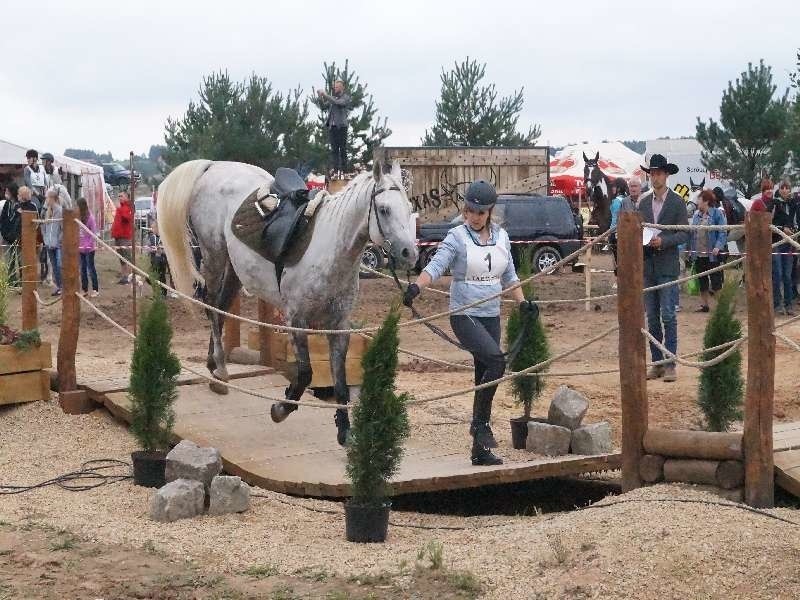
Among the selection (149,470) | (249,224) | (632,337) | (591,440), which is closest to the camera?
(632,337)

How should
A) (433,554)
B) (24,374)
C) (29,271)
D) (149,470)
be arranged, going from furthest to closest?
1. (29,271)
2. (24,374)
3. (149,470)
4. (433,554)

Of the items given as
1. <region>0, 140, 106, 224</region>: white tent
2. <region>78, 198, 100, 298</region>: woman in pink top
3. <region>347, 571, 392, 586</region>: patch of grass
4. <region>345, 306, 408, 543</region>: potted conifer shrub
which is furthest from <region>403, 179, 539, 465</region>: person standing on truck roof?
<region>0, 140, 106, 224</region>: white tent

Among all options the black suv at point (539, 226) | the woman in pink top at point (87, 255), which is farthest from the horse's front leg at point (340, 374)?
the black suv at point (539, 226)

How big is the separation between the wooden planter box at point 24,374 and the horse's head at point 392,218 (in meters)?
3.27

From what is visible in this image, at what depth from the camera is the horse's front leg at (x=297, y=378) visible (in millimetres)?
8492

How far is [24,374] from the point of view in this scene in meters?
9.62

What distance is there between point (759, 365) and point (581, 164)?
98.9 ft

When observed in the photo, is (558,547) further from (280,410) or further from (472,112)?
(472,112)

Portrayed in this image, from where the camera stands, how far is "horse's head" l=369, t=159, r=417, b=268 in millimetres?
7642

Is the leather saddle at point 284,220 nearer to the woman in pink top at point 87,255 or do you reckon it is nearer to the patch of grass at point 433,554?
the patch of grass at point 433,554

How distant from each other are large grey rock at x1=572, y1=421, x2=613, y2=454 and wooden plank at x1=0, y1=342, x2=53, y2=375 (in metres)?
4.39

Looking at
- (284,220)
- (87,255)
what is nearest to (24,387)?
(284,220)

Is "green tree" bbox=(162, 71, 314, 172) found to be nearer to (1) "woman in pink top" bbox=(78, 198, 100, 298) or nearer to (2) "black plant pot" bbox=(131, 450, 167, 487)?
(1) "woman in pink top" bbox=(78, 198, 100, 298)

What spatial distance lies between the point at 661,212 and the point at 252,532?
5268 millimetres
